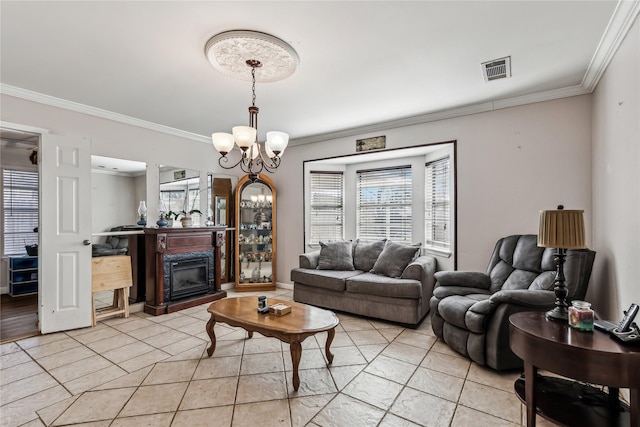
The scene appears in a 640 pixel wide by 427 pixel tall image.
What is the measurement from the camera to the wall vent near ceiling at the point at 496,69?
2.60 meters

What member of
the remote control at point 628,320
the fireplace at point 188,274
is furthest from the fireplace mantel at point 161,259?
the remote control at point 628,320

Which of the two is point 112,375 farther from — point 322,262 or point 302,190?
point 302,190

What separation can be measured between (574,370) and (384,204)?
11.9 feet

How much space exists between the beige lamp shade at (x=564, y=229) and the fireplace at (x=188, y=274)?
419cm

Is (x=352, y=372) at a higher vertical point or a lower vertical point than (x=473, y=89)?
lower

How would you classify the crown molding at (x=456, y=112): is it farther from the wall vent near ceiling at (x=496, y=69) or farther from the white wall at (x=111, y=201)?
the white wall at (x=111, y=201)

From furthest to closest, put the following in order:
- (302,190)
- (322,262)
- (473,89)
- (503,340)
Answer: (302,190)
(322,262)
(473,89)
(503,340)

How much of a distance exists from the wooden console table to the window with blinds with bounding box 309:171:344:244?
3551mm

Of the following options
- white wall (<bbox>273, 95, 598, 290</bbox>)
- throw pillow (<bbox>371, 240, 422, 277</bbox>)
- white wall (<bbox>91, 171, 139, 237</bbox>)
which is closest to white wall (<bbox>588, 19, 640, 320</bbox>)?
white wall (<bbox>273, 95, 598, 290</bbox>)

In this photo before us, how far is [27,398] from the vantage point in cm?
212

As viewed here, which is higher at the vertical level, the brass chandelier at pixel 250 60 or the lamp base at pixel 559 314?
the brass chandelier at pixel 250 60

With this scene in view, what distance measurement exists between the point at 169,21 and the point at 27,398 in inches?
112

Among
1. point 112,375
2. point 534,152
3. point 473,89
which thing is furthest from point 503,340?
point 112,375

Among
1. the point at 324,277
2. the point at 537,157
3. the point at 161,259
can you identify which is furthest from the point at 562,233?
the point at 161,259
